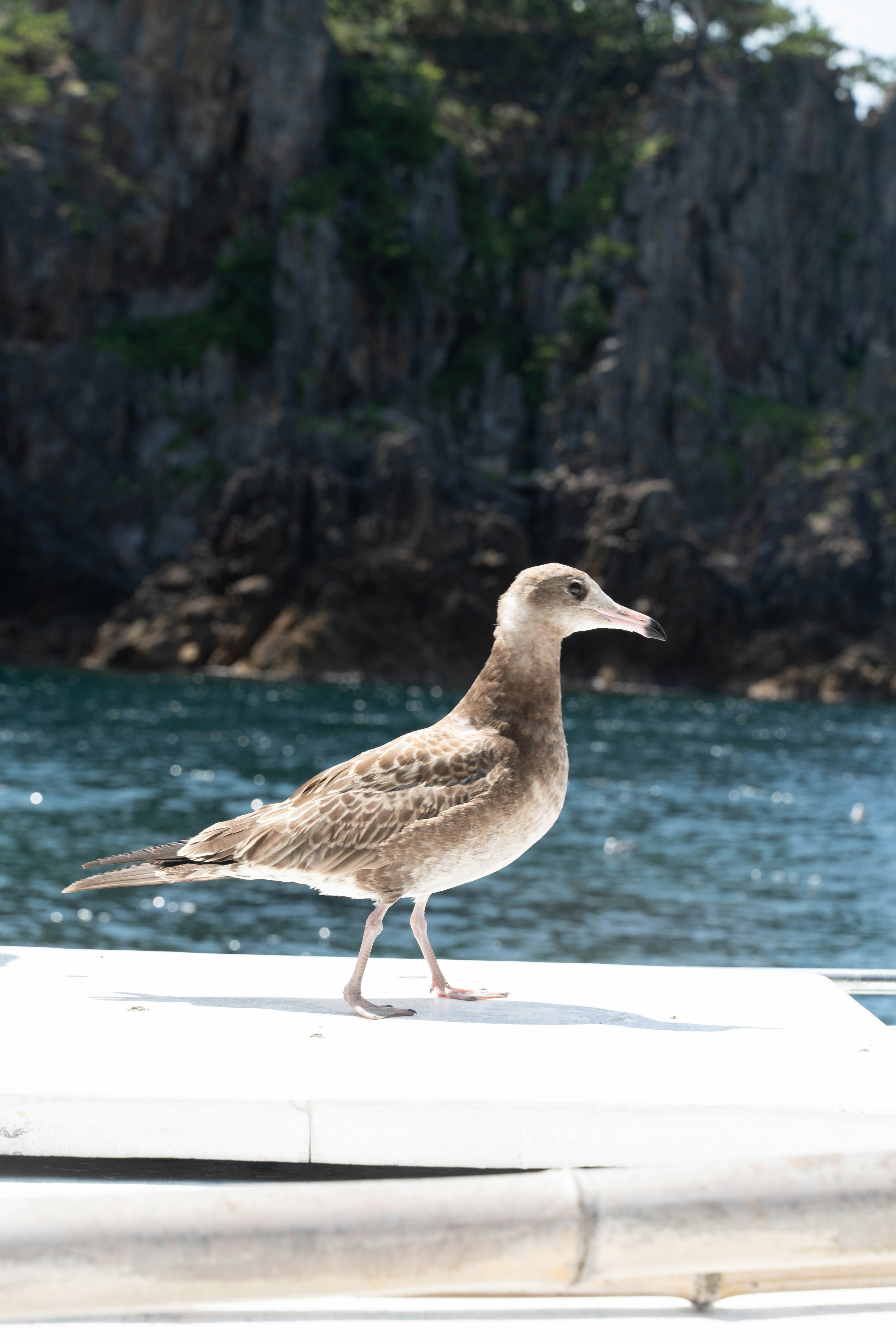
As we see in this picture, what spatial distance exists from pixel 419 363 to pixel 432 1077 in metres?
Answer: 88.4

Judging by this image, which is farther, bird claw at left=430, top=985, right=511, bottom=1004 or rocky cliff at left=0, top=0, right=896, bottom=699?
rocky cliff at left=0, top=0, right=896, bottom=699

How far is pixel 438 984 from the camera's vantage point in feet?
15.6

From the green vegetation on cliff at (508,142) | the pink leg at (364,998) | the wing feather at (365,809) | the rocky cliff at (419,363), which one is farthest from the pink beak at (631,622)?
the green vegetation on cliff at (508,142)

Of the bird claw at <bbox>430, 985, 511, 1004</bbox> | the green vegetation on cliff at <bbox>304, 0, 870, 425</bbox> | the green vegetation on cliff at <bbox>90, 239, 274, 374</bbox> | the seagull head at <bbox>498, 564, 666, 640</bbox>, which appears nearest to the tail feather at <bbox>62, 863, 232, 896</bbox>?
the bird claw at <bbox>430, 985, 511, 1004</bbox>

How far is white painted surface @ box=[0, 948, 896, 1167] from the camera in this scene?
3279 millimetres

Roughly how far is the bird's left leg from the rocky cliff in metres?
67.6

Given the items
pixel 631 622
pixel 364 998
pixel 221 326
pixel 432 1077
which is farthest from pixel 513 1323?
pixel 221 326

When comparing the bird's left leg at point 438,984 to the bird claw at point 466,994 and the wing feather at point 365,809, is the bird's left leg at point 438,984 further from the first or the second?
the wing feather at point 365,809

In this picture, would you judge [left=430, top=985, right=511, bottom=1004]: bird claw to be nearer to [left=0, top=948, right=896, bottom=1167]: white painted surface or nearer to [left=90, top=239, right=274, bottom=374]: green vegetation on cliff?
[left=0, top=948, right=896, bottom=1167]: white painted surface

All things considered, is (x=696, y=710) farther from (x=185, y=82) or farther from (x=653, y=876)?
(x=185, y=82)

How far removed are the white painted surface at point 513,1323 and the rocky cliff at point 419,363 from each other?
69832 mm

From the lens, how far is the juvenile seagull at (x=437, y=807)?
4465 millimetres

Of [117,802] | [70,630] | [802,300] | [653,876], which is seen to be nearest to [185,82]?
[70,630]

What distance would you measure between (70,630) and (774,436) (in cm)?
5246
